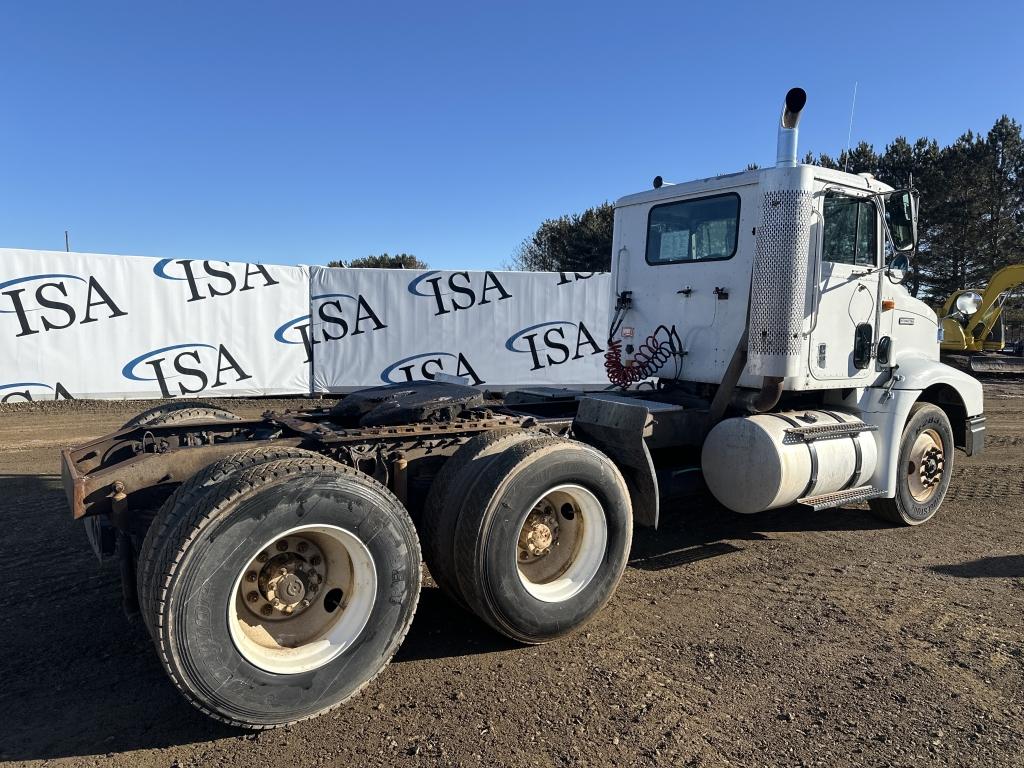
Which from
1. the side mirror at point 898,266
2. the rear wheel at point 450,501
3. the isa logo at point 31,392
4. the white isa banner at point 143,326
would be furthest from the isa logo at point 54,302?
the side mirror at point 898,266

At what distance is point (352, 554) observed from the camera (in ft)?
10.7

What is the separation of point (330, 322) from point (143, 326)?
321 centimetres

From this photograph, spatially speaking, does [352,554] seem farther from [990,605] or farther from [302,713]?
[990,605]

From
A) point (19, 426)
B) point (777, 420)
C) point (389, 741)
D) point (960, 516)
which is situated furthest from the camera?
point (19, 426)

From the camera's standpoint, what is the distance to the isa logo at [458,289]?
13.8 metres

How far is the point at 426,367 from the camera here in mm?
13930

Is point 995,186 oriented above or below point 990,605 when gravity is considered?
above

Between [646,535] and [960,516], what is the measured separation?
128 inches

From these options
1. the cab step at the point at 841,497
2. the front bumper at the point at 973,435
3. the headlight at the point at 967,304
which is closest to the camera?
the cab step at the point at 841,497

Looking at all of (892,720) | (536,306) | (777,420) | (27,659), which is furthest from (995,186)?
(27,659)

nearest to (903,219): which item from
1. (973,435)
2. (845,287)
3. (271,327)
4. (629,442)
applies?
(845,287)

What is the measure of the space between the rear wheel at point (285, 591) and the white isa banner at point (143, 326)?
1024 cm

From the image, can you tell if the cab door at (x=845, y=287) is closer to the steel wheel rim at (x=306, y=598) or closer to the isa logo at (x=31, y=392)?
the steel wheel rim at (x=306, y=598)

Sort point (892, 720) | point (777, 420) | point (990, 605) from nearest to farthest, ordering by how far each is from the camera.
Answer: point (892, 720) → point (990, 605) → point (777, 420)
